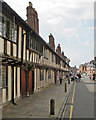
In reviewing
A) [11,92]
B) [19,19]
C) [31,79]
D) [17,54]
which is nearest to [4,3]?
[19,19]

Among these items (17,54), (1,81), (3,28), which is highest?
(3,28)

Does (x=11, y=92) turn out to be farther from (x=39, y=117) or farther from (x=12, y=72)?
(x=39, y=117)

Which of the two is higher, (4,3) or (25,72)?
(4,3)

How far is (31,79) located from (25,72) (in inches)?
78.0

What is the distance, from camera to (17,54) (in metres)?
10.9

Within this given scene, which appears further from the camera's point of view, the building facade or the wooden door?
the wooden door

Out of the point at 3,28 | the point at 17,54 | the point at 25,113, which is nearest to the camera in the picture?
the point at 25,113

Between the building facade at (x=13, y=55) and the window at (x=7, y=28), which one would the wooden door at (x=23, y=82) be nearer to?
the building facade at (x=13, y=55)

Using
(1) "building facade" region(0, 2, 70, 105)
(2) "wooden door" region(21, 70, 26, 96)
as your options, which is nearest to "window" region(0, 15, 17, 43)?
(1) "building facade" region(0, 2, 70, 105)

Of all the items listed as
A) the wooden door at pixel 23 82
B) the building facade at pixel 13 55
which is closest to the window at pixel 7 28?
the building facade at pixel 13 55

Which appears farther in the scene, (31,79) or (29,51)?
(31,79)

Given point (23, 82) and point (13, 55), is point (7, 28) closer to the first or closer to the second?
point (13, 55)

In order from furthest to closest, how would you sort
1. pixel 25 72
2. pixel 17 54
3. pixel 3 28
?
pixel 25 72
pixel 17 54
pixel 3 28

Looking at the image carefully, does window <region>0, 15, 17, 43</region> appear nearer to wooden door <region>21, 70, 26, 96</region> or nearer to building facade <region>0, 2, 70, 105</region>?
building facade <region>0, 2, 70, 105</region>
